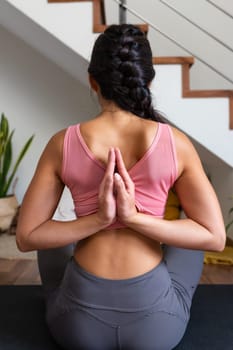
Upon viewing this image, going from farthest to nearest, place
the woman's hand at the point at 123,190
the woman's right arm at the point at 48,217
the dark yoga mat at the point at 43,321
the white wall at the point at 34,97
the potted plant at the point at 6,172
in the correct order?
the white wall at the point at 34,97 → the potted plant at the point at 6,172 → the dark yoga mat at the point at 43,321 → the woman's right arm at the point at 48,217 → the woman's hand at the point at 123,190

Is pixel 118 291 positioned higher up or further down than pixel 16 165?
higher up

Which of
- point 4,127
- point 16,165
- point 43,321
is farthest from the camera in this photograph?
point 16,165

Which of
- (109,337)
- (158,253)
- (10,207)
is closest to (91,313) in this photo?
(109,337)

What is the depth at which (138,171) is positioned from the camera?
3.45ft

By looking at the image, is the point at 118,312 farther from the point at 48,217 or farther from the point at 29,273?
the point at 29,273

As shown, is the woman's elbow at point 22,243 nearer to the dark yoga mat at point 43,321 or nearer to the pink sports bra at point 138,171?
the pink sports bra at point 138,171

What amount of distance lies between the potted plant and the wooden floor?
0.61 m

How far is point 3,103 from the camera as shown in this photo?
331cm

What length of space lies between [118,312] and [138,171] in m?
0.37

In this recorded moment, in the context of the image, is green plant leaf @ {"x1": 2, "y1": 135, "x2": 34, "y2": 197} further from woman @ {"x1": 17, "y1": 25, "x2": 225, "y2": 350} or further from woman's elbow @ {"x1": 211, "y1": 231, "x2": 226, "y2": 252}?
woman's elbow @ {"x1": 211, "y1": 231, "x2": 226, "y2": 252}

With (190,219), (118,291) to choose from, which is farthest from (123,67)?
(118,291)

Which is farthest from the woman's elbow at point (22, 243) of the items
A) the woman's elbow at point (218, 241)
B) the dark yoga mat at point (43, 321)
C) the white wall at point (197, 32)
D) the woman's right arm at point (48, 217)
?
the white wall at point (197, 32)

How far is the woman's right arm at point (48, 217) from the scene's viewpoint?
1075 millimetres

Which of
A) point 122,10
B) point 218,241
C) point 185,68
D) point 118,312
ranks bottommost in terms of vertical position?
point 118,312
